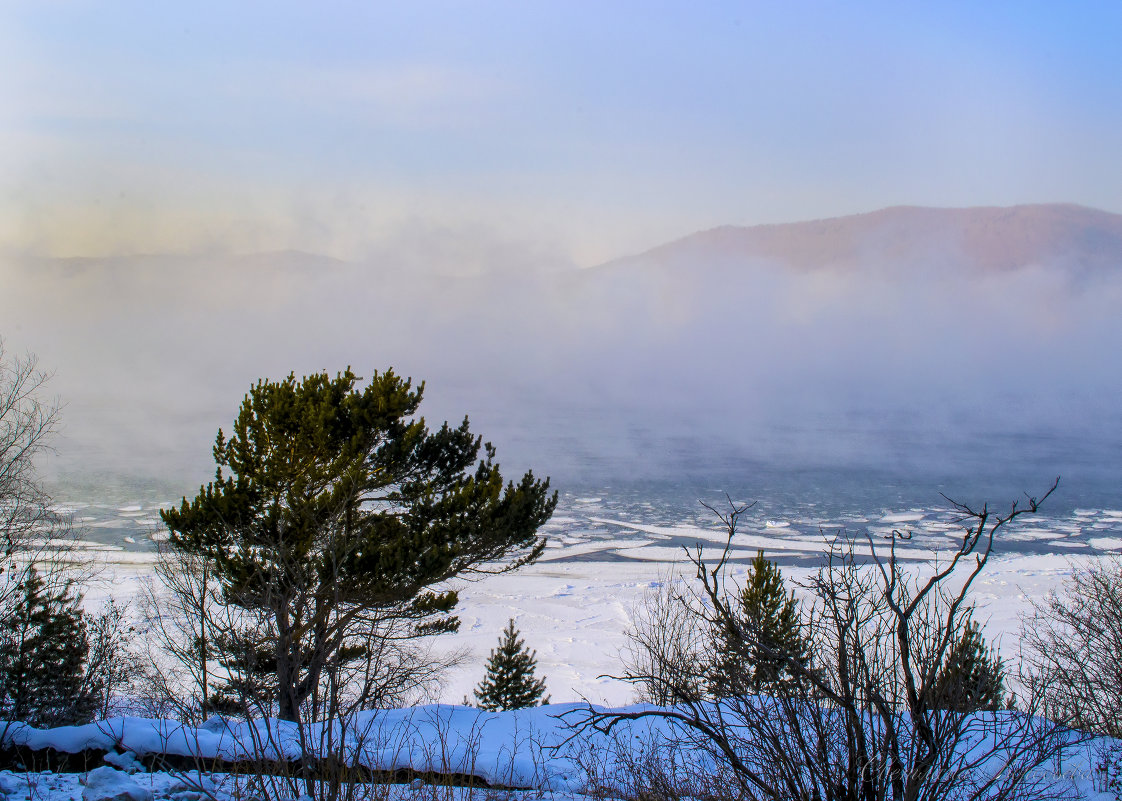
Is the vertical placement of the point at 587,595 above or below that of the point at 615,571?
below

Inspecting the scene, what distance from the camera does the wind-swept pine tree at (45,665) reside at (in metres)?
17.6

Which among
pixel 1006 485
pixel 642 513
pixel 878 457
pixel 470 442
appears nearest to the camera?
pixel 470 442

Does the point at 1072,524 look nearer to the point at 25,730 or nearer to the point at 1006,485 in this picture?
the point at 1006,485

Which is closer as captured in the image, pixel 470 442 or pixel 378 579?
pixel 378 579

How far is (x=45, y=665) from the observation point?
2005 centimetres

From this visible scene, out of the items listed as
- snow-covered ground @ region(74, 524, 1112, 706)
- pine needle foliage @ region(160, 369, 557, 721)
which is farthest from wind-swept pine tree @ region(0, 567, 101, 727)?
snow-covered ground @ region(74, 524, 1112, 706)

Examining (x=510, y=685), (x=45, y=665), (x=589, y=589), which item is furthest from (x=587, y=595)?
(x=45, y=665)

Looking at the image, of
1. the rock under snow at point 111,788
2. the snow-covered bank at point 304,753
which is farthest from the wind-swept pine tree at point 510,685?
the rock under snow at point 111,788

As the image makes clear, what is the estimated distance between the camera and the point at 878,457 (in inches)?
5807

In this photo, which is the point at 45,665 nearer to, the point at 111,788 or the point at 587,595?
the point at 111,788

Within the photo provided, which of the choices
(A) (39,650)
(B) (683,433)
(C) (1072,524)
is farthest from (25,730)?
(B) (683,433)

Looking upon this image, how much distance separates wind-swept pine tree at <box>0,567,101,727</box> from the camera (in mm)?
17578

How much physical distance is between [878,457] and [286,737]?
150895mm

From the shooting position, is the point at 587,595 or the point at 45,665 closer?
the point at 45,665
